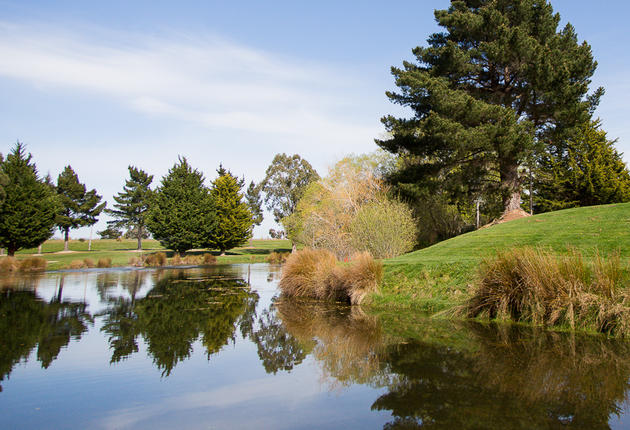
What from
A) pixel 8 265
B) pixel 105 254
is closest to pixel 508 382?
pixel 8 265

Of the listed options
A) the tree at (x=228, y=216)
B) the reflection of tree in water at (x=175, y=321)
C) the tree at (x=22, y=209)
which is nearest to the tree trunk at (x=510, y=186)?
A: the reflection of tree in water at (x=175, y=321)

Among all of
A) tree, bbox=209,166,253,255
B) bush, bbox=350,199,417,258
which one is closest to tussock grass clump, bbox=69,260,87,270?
tree, bbox=209,166,253,255

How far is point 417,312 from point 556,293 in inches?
146

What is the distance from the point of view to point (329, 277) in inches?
572

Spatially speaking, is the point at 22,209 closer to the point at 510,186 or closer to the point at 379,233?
the point at 379,233

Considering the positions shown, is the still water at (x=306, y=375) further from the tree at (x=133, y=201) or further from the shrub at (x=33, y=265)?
the tree at (x=133, y=201)

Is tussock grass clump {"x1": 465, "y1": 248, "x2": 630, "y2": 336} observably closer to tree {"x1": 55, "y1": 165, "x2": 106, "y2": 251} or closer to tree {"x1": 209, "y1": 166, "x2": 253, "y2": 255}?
tree {"x1": 209, "y1": 166, "x2": 253, "y2": 255}

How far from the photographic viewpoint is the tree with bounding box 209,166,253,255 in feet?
173

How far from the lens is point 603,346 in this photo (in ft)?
22.4

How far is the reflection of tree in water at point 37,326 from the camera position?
7188mm

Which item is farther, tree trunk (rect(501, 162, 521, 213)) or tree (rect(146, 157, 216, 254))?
tree (rect(146, 157, 216, 254))

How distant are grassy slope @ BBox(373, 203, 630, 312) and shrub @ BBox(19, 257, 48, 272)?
26.9 metres

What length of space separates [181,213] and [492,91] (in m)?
34.4

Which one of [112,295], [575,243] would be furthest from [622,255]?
[112,295]
